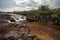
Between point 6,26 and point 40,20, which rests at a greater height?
point 6,26

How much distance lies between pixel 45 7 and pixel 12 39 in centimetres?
3701

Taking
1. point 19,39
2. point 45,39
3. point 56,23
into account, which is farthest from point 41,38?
point 56,23

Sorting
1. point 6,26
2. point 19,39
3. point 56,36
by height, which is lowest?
point 56,36

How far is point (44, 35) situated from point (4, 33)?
29.1ft

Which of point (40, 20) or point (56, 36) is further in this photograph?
point (40, 20)

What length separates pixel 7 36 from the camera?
15719mm

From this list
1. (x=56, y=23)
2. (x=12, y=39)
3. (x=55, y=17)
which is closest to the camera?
(x=12, y=39)

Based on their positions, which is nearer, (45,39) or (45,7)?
(45,39)

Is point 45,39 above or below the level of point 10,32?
below

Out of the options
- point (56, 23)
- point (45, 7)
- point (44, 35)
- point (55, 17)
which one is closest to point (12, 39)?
point (44, 35)

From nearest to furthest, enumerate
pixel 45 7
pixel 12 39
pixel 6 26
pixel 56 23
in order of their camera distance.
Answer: pixel 12 39
pixel 6 26
pixel 56 23
pixel 45 7

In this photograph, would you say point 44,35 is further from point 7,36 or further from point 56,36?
point 7,36

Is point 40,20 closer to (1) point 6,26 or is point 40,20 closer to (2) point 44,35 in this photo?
(2) point 44,35

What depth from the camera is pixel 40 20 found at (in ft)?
117
